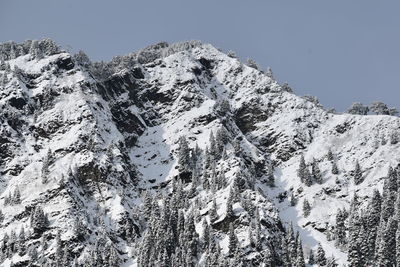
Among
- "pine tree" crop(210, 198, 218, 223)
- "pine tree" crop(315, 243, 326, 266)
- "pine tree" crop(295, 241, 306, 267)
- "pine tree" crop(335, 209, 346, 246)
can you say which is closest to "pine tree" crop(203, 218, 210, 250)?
"pine tree" crop(210, 198, 218, 223)

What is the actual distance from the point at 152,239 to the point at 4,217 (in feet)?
149

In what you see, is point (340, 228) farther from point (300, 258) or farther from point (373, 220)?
point (300, 258)

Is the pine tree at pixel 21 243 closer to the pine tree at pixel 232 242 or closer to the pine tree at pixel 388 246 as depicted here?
the pine tree at pixel 232 242

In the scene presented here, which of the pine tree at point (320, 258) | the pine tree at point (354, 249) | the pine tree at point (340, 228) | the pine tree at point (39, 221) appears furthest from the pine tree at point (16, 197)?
the pine tree at point (354, 249)

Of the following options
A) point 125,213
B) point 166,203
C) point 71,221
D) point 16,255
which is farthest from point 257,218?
point 16,255

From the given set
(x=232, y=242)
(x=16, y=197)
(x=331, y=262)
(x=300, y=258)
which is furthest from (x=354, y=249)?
(x=16, y=197)

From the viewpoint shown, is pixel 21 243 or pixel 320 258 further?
pixel 21 243

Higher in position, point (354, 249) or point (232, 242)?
point (232, 242)

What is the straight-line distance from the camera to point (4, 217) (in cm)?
18738

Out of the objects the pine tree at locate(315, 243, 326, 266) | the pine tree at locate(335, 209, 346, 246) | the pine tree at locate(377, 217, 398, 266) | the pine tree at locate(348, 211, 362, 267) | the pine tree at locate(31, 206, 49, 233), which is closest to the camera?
the pine tree at locate(377, 217, 398, 266)

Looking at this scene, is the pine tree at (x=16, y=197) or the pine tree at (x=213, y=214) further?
the pine tree at (x=16, y=197)

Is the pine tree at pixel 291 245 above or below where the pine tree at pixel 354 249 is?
above

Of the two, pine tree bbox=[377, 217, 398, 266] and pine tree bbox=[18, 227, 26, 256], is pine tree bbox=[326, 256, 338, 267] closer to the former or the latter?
pine tree bbox=[377, 217, 398, 266]

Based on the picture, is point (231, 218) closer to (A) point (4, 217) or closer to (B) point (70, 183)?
(B) point (70, 183)
